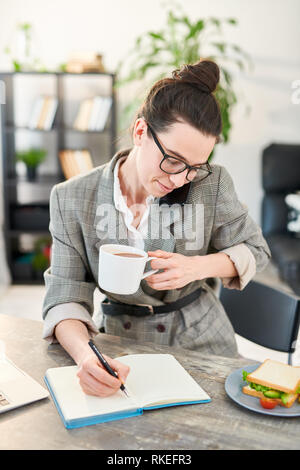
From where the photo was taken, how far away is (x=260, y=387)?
3.00 feet

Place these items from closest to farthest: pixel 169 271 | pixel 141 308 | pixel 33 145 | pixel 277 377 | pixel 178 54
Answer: pixel 277 377
pixel 169 271
pixel 141 308
pixel 178 54
pixel 33 145

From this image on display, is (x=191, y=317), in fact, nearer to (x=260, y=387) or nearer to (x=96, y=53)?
(x=260, y=387)

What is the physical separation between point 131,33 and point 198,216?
9.40ft

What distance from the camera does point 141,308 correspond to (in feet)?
4.30

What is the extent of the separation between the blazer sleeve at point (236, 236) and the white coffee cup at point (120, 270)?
1.19ft

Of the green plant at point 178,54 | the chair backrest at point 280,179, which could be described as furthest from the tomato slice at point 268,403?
the chair backrest at point 280,179

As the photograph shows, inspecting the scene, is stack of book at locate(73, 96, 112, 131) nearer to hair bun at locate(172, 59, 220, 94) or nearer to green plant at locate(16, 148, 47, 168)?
green plant at locate(16, 148, 47, 168)

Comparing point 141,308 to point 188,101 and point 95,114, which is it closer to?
point 188,101

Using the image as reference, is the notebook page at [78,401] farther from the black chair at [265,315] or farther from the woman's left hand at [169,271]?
the black chair at [265,315]

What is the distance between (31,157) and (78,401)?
117 inches

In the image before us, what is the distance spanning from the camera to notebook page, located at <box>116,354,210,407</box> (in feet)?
2.95

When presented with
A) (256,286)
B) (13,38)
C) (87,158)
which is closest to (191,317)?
(256,286)

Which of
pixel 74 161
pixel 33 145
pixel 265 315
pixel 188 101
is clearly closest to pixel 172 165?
pixel 188 101

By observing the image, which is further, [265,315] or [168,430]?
[265,315]
